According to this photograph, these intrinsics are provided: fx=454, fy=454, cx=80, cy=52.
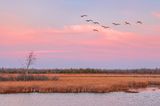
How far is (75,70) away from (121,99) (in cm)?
12031

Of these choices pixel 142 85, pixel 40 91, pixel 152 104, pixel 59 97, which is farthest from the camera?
pixel 142 85

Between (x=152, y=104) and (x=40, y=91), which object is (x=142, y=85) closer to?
(x=40, y=91)

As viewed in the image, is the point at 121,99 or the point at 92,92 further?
the point at 92,92

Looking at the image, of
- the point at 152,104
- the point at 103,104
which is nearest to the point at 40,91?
the point at 103,104

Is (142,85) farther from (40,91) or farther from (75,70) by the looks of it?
(75,70)

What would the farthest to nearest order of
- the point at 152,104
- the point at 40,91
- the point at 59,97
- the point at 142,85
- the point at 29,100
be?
1. the point at 142,85
2. the point at 40,91
3. the point at 59,97
4. the point at 29,100
5. the point at 152,104

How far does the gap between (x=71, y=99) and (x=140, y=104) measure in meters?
9.12

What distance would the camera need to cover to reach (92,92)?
206 ft

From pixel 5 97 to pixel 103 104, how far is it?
1295cm

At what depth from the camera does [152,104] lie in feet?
151

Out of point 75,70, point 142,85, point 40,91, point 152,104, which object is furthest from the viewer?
point 75,70

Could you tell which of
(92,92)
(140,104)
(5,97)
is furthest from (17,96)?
(140,104)

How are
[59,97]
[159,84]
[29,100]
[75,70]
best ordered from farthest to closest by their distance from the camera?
[75,70] < [159,84] < [59,97] < [29,100]

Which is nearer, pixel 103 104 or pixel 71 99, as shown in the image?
pixel 103 104
